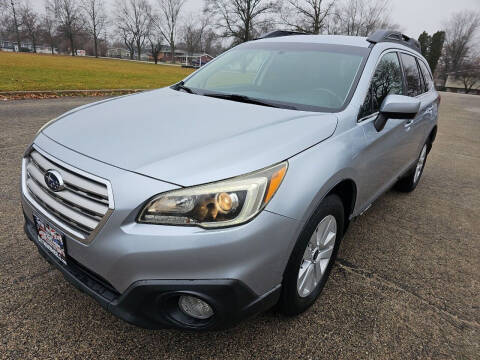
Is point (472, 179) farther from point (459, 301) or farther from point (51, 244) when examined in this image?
point (51, 244)

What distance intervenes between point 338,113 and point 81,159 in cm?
151

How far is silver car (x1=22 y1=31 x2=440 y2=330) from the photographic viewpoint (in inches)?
58.7

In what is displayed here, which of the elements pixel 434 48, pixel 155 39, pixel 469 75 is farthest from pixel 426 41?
pixel 155 39

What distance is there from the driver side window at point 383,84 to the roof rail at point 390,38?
0.15m

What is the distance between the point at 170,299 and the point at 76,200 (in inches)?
24.7

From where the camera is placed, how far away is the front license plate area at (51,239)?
1.74 m

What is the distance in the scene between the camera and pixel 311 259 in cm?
206

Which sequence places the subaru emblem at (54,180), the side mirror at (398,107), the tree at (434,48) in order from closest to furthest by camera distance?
the subaru emblem at (54,180)
the side mirror at (398,107)
the tree at (434,48)

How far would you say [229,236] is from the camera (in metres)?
1.47

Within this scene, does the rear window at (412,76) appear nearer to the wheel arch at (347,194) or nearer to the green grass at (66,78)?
the wheel arch at (347,194)

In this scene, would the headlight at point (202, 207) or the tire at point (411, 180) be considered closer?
the headlight at point (202, 207)

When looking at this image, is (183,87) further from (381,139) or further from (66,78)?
(66,78)

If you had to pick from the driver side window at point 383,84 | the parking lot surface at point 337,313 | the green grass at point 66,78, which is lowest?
the parking lot surface at point 337,313

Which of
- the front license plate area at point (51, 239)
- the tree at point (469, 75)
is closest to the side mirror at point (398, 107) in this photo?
the front license plate area at point (51, 239)
